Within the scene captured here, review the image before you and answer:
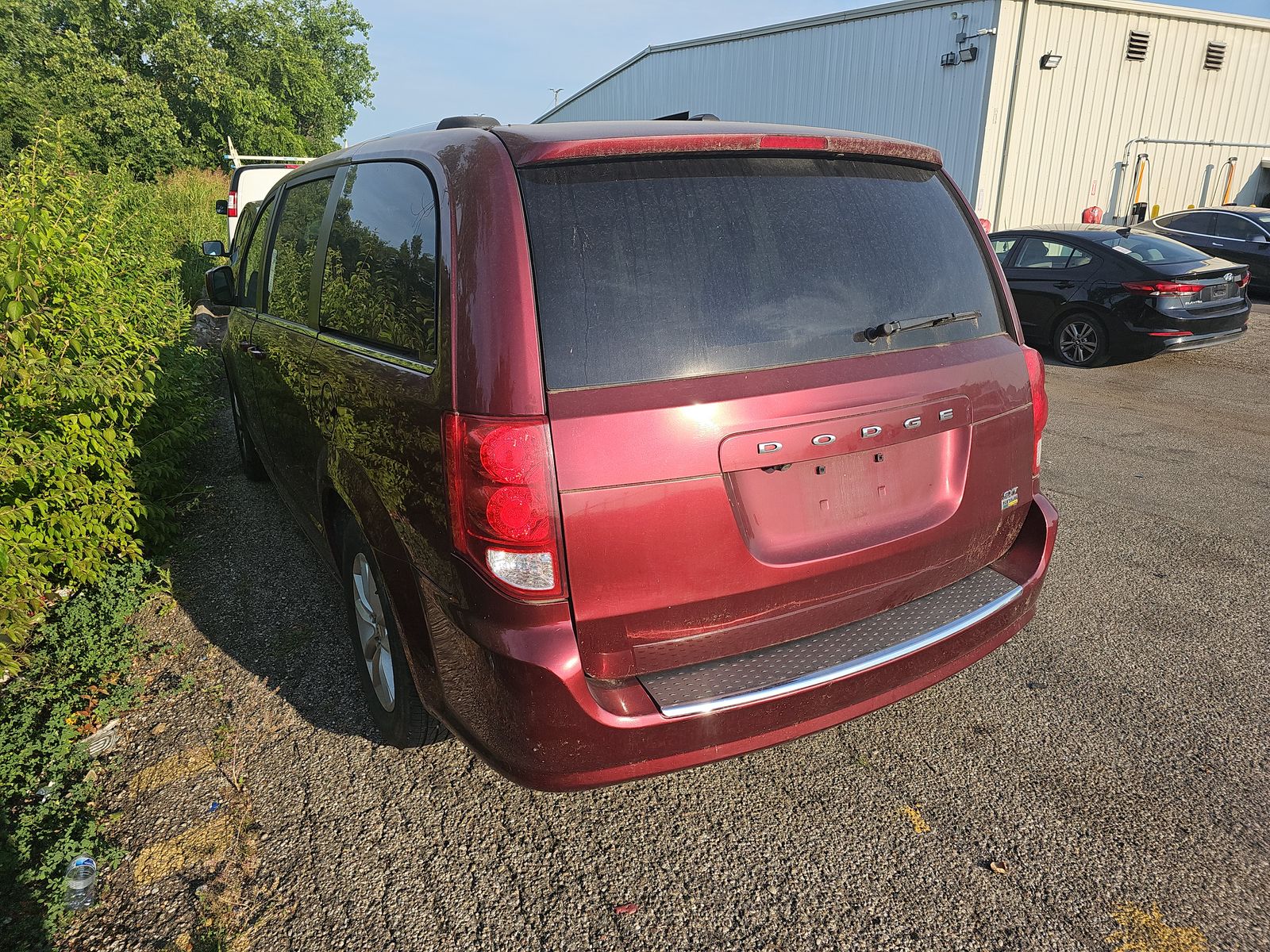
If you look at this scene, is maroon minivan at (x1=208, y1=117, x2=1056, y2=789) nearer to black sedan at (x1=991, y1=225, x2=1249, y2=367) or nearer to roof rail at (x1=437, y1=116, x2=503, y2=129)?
roof rail at (x1=437, y1=116, x2=503, y2=129)

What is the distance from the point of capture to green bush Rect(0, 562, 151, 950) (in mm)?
2270

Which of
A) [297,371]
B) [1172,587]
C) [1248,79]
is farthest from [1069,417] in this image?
[1248,79]

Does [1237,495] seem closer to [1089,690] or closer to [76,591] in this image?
[1089,690]

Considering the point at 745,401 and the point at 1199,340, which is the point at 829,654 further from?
the point at 1199,340

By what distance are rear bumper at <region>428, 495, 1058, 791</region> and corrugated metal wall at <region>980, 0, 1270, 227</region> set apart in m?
16.9

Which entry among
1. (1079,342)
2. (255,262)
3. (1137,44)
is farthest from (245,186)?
(1137,44)

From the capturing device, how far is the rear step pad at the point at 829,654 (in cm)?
203

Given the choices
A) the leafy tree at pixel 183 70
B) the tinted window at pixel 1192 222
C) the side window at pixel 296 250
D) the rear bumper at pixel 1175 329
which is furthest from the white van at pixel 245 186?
the leafy tree at pixel 183 70

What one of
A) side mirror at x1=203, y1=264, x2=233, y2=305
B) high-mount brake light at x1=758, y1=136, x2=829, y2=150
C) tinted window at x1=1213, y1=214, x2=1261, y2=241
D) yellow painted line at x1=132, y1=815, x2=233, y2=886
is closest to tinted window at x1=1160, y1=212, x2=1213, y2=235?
tinted window at x1=1213, y1=214, x2=1261, y2=241

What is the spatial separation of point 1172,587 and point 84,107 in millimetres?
46099

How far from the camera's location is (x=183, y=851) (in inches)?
95.5

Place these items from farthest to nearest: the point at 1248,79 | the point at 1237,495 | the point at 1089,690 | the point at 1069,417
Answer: the point at 1248,79
the point at 1069,417
the point at 1237,495
the point at 1089,690

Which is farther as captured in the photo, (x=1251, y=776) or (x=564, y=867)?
(x=1251, y=776)

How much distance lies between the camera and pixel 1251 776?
2637 mm
